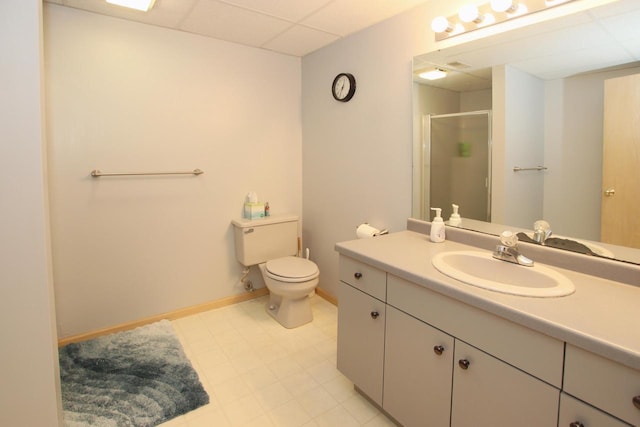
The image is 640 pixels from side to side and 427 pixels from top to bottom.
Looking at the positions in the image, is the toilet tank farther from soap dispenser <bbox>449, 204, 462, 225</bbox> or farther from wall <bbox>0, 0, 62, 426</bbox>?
wall <bbox>0, 0, 62, 426</bbox>

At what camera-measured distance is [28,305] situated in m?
1.29

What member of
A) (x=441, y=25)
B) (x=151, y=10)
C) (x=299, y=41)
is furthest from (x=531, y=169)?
(x=151, y=10)

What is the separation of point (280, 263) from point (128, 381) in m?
1.18

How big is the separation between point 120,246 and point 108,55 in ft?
4.16

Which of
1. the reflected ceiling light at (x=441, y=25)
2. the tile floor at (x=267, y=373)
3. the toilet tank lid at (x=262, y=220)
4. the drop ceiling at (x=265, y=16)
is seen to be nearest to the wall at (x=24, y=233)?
the tile floor at (x=267, y=373)

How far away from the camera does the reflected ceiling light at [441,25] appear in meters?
1.79

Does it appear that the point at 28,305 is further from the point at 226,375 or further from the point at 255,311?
the point at 255,311

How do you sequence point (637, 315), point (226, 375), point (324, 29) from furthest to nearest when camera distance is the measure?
1. point (324, 29)
2. point (226, 375)
3. point (637, 315)

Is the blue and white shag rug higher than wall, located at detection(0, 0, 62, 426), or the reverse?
wall, located at detection(0, 0, 62, 426)

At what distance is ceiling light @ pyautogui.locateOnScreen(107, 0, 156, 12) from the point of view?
201 centimetres

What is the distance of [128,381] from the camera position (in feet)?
6.22

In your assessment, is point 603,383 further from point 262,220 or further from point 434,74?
point 262,220

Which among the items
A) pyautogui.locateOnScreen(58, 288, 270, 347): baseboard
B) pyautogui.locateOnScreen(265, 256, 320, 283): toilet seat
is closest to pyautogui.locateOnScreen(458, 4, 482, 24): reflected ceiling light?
pyautogui.locateOnScreen(265, 256, 320, 283): toilet seat

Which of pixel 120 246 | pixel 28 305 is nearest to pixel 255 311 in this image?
pixel 120 246
